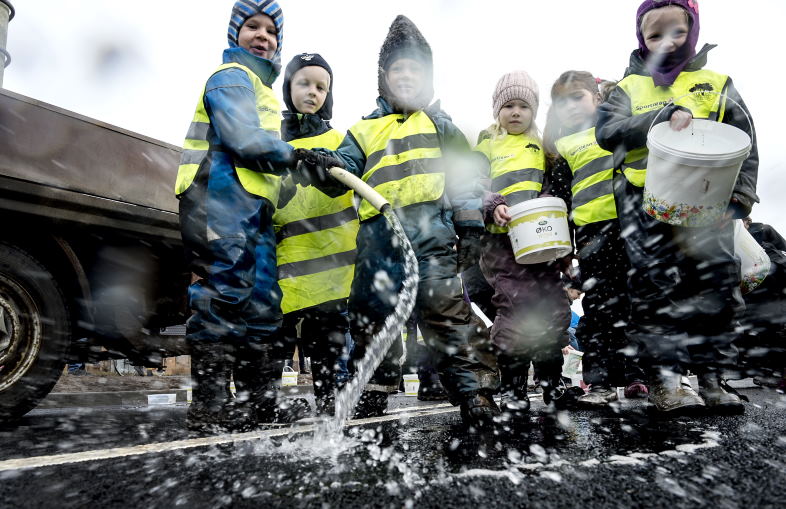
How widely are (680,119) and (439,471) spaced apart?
1938 mm

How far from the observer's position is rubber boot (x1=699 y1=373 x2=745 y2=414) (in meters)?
2.35

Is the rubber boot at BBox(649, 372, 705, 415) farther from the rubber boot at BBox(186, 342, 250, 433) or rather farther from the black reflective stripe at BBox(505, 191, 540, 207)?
the rubber boot at BBox(186, 342, 250, 433)

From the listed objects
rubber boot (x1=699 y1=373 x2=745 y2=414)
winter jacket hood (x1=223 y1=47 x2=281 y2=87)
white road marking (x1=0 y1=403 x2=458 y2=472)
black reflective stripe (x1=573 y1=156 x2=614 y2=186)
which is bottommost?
rubber boot (x1=699 y1=373 x2=745 y2=414)

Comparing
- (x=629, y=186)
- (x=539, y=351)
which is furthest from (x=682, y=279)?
(x=539, y=351)

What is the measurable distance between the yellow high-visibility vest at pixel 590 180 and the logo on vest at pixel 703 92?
0.55 m

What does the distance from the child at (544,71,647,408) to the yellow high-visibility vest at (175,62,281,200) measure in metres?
1.87

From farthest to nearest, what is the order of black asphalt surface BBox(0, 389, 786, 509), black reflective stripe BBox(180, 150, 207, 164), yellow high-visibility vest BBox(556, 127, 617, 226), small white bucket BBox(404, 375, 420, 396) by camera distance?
small white bucket BBox(404, 375, 420, 396) < yellow high-visibility vest BBox(556, 127, 617, 226) < black reflective stripe BBox(180, 150, 207, 164) < black asphalt surface BBox(0, 389, 786, 509)

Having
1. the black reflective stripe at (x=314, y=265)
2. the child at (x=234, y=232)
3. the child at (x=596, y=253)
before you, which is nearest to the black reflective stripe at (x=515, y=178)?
the child at (x=596, y=253)

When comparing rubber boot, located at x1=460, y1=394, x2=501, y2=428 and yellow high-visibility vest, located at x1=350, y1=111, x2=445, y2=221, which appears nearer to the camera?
rubber boot, located at x1=460, y1=394, x2=501, y2=428

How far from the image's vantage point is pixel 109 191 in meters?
2.83

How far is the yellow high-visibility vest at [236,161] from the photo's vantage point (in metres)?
2.47

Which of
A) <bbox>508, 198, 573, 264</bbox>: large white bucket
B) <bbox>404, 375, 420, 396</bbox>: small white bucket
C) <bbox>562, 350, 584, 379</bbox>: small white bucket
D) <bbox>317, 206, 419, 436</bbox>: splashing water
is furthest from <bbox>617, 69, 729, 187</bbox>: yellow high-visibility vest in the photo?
<bbox>562, 350, 584, 379</bbox>: small white bucket

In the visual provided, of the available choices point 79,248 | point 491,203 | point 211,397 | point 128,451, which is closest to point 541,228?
point 491,203

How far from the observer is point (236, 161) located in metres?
2.49
